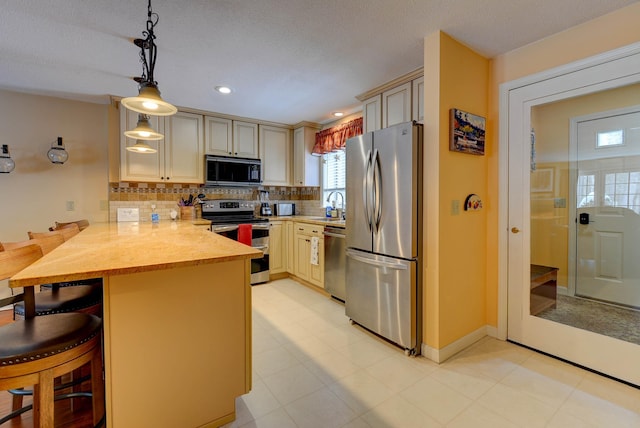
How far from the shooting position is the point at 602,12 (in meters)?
1.88

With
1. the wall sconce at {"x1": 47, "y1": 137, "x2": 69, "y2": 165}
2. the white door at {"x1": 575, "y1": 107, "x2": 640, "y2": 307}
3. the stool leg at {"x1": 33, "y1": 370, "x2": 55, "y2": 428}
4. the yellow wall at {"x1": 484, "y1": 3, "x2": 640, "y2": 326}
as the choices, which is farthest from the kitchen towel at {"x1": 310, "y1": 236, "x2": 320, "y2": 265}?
the wall sconce at {"x1": 47, "y1": 137, "x2": 69, "y2": 165}

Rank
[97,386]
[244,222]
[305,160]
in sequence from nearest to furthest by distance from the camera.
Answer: [97,386]
[244,222]
[305,160]

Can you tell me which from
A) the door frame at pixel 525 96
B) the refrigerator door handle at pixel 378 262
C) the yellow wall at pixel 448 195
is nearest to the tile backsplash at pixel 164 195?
the refrigerator door handle at pixel 378 262

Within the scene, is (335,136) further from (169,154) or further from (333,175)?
(169,154)

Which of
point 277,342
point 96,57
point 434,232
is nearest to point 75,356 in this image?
point 277,342

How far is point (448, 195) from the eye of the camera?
2.21 metres

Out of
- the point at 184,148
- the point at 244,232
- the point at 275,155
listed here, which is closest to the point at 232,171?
the point at 184,148

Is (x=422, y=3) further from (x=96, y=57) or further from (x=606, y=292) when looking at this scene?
(x=96, y=57)

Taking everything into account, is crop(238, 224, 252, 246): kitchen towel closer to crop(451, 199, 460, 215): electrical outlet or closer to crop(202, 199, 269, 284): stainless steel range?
crop(202, 199, 269, 284): stainless steel range

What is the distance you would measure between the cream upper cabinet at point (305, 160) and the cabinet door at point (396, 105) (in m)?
1.77

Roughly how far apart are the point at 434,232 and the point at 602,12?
1.74 meters

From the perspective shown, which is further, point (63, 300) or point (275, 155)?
point (275, 155)

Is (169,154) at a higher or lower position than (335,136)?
lower

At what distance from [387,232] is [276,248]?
7.41 ft
